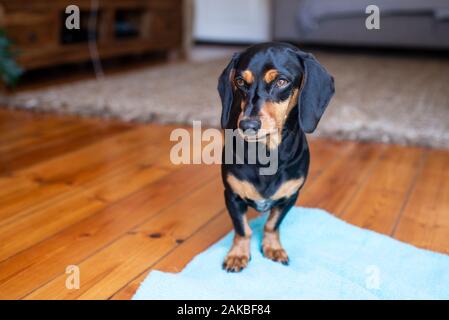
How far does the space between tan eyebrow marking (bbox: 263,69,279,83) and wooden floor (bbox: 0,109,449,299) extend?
483 mm

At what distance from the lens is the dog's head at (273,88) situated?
957 millimetres

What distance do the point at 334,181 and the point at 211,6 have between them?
4.65 meters

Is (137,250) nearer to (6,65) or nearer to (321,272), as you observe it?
(321,272)

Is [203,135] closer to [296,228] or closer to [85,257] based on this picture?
[296,228]

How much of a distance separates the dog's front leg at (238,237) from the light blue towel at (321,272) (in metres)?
0.02

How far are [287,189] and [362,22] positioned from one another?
3.55m

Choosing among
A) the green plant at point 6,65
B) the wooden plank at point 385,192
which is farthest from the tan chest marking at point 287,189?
the green plant at point 6,65

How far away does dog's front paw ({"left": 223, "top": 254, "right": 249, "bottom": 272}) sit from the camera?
43.6 inches

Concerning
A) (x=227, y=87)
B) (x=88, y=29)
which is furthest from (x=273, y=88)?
(x=88, y=29)

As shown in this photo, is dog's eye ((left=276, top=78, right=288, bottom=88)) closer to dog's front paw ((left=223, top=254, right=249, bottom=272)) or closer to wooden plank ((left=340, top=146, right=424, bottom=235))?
dog's front paw ((left=223, top=254, right=249, bottom=272))

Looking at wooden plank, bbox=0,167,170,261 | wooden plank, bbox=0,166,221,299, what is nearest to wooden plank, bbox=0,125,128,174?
wooden plank, bbox=0,167,170,261

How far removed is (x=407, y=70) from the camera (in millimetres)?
3611
